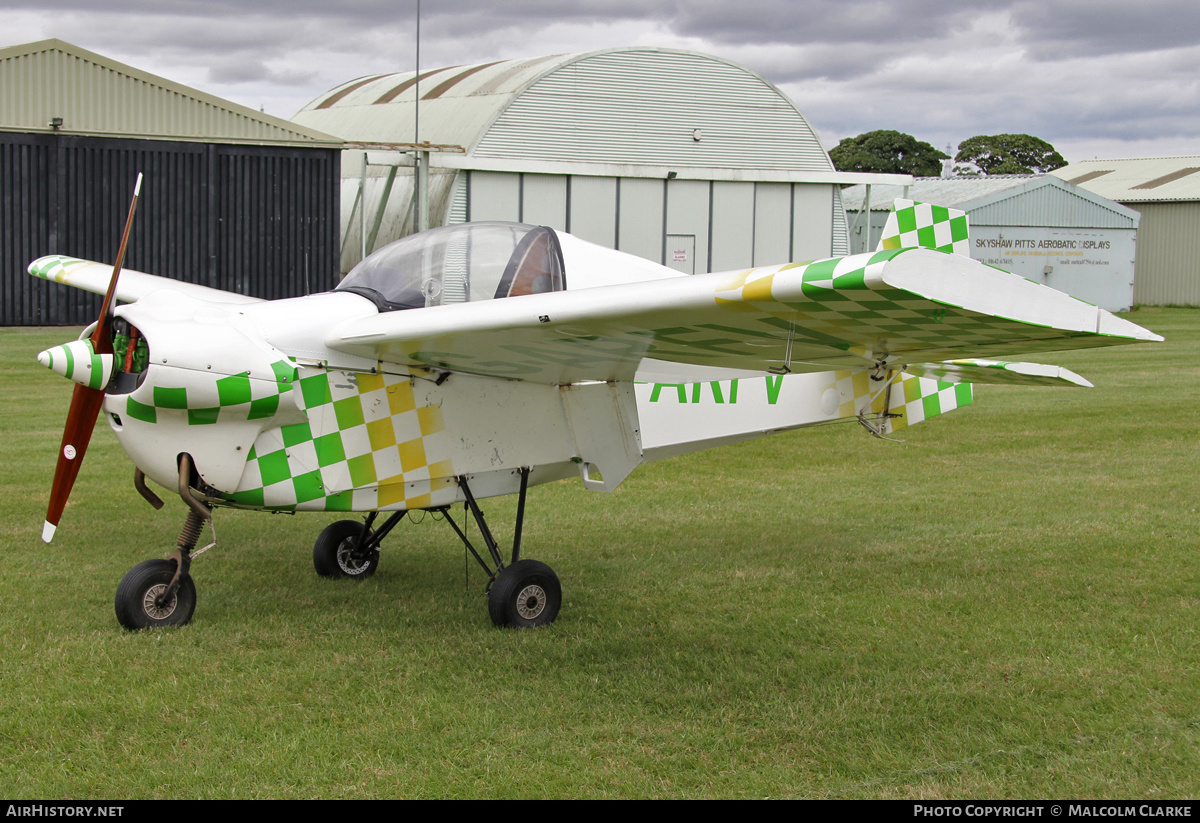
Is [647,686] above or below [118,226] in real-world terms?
below

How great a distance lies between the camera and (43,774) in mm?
4047

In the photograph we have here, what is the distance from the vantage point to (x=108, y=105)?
22.2m

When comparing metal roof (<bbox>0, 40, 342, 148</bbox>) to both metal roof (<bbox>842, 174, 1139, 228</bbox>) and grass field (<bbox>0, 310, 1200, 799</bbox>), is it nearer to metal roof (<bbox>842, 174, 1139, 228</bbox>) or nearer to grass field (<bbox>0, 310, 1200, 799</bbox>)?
grass field (<bbox>0, 310, 1200, 799</bbox>)

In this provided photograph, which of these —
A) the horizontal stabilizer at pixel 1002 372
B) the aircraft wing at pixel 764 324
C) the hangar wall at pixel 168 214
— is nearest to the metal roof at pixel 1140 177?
the hangar wall at pixel 168 214

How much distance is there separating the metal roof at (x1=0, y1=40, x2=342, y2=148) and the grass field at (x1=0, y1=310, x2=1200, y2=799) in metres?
14.4

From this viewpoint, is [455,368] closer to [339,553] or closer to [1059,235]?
[339,553]

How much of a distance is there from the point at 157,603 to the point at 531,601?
6.32 feet

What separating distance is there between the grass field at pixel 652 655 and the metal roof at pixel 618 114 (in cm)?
1753

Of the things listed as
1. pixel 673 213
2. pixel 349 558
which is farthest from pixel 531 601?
pixel 673 213

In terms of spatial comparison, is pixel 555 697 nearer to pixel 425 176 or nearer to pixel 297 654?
pixel 297 654

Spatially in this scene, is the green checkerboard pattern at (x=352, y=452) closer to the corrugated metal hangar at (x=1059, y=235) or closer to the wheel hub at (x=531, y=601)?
the wheel hub at (x=531, y=601)

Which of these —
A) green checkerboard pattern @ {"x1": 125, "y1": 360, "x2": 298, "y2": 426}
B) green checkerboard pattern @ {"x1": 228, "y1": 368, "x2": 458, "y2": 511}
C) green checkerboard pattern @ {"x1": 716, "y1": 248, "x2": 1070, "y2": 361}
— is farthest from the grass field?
green checkerboard pattern @ {"x1": 716, "y1": 248, "x2": 1070, "y2": 361}

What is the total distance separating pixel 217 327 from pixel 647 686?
258cm

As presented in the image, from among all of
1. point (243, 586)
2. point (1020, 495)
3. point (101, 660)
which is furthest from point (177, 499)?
point (1020, 495)
